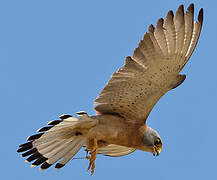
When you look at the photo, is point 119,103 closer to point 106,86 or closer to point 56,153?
point 106,86

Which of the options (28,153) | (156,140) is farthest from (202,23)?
(28,153)

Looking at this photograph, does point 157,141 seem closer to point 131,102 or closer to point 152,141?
point 152,141

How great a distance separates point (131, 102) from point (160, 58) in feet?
2.78

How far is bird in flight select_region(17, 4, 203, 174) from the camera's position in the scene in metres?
7.91

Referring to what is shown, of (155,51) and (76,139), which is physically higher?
(155,51)

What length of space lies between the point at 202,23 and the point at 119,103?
1.69 meters

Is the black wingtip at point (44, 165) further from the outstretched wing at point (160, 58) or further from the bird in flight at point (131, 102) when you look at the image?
the outstretched wing at point (160, 58)

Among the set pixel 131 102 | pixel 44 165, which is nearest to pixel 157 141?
pixel 131 102

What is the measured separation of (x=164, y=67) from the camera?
797 cm

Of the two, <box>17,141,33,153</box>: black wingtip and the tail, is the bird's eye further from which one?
Result: <box>17,141,33,153</box>: black wingtip

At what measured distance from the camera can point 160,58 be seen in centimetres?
791

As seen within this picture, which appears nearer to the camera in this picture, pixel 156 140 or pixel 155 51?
pixel 155 51

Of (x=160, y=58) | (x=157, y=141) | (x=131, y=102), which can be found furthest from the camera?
(x=157, y=141)

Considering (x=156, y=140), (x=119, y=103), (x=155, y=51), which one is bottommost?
(x=156, y=140)
